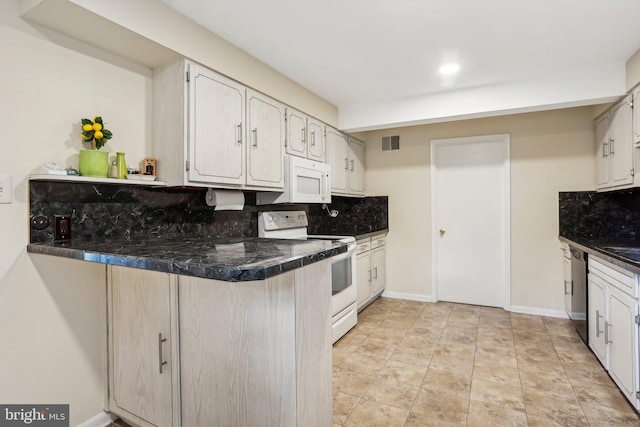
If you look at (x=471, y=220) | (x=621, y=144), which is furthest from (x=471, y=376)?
(x=621, y=144)

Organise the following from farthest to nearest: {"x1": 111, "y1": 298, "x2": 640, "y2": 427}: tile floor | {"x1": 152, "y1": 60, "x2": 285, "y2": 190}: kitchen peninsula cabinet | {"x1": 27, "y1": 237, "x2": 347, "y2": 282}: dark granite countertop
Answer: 1. {"x1": 152, "y1": 60, "x2": 285, "y2": 190}: kitchen peninsula cabinet
2. {"x1": 111, "y1": 298, "x2": 640, "y2": 427}: tile floor
3. {"x1": 27, "y1": 237, "x2": 347, "y2": 282}: dark granite countertop

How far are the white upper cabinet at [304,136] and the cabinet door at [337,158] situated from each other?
173 millimetres

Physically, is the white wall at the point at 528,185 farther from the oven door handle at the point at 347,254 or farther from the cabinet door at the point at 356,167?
the oven door handle at the point at 347,254

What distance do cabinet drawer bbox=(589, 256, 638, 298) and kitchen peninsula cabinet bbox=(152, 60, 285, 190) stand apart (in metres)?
2.43

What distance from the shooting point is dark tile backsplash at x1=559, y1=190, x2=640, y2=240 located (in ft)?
10.7

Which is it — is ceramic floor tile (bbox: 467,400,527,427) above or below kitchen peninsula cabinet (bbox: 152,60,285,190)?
below

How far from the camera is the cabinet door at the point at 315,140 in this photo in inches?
129

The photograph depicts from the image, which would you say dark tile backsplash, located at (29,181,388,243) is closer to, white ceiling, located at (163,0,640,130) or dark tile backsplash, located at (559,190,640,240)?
white ceiling, located at (163,0,640,130)

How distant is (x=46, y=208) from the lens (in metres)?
1.66

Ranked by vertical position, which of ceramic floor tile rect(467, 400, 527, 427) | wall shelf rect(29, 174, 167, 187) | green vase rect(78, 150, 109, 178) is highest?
green vase rect(78, 150, 109, 178)

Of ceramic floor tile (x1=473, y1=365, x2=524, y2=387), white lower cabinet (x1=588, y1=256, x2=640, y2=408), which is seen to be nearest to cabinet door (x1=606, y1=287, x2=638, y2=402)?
white lower cabinet (x1=588, y1=256, x2=640, y2=408)

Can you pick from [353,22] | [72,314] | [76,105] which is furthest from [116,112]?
[353,22]

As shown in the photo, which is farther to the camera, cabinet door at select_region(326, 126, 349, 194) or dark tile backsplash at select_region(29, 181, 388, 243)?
cabinet door at select_region(326, 126, 349, 194)

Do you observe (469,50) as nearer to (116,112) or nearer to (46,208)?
(116,112)
